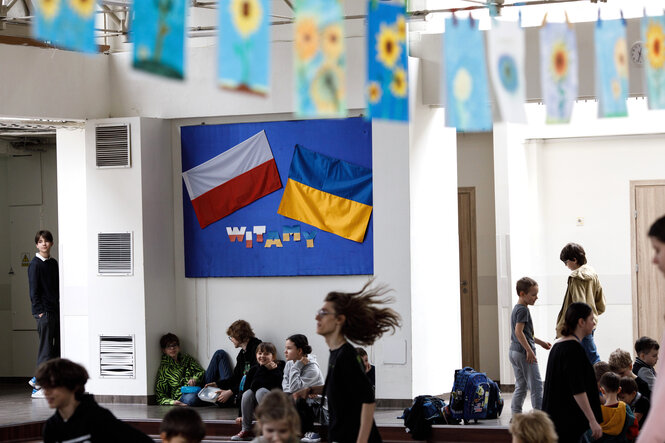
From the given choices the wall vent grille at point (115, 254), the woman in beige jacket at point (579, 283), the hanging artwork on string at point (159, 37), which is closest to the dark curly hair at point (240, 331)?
the wall vent grille at point (115, 254)

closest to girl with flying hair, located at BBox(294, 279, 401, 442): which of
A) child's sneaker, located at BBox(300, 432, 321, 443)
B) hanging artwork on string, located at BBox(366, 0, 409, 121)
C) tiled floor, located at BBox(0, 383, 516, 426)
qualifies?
hanging artwork on string, located at BBox(366, 0, 409, 121)

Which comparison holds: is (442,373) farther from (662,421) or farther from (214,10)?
(662,421)

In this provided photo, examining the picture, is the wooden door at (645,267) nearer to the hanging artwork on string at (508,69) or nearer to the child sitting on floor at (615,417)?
the child sitting on floor at (615,417)

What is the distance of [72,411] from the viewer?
14.8 ft

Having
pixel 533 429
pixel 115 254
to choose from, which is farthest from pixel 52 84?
pixel 533 429

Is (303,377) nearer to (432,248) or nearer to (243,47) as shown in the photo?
(432,248)

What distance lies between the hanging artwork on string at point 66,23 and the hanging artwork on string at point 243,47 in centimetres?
54

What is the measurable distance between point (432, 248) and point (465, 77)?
16.5ft

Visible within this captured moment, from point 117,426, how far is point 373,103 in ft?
7.28

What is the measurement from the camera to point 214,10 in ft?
35.9

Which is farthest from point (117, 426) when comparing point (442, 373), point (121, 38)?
point (121, 38)

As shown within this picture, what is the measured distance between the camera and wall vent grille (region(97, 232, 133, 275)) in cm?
1086

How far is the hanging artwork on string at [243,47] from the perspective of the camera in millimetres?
4090

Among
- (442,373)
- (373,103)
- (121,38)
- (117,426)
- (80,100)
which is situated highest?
(121,38)
